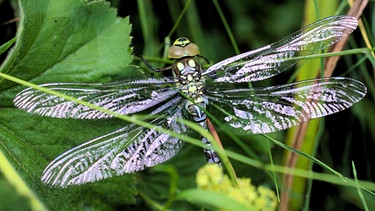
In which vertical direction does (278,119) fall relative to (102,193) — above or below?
above

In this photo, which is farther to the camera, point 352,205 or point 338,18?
point 352,205

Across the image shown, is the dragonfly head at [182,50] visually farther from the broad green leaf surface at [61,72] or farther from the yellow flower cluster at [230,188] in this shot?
the yellow flower cluster at [230,188]

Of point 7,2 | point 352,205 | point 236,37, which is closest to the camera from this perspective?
point 7,2

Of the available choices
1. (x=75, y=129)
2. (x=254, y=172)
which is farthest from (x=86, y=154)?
(x=254, y=172)

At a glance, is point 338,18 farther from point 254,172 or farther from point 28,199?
point 28,199

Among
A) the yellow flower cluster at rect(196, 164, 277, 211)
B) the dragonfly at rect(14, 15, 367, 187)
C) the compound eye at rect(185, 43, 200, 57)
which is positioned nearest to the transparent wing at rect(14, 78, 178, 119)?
the dragonfly at rect(14, 15, 367, 187)

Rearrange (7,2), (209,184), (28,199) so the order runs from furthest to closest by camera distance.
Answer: (7,2)
(209,184)
(28,199)

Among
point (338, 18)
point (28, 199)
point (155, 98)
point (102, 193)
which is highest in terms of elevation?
point (338, 18)

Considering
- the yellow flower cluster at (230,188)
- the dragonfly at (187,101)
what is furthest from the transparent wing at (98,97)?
the yellow flower cluster at (230,188)
